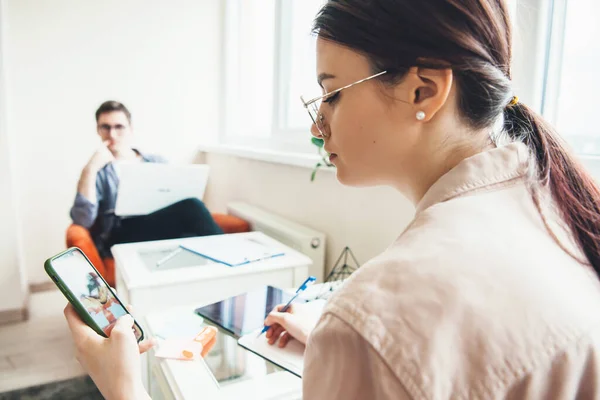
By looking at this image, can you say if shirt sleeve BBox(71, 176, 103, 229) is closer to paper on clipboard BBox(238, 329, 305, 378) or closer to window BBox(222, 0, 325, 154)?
window BBox(222, 0, 325, 154)

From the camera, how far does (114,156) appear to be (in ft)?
7.51

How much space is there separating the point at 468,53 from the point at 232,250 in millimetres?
1076

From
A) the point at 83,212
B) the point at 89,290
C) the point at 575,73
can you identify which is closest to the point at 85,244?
the point at 83,212

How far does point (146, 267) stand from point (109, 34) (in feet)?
6.79

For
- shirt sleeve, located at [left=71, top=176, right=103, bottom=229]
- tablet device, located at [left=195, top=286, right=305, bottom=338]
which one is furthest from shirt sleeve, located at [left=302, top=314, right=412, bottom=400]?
shirt sleeve, located at [left=71, top=176, right=103, bottom=229]

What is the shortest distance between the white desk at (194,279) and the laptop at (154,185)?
1.84 feet

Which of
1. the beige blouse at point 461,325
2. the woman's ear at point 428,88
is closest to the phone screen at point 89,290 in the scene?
the beige blouse at point 461,325

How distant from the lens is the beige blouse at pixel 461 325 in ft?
1.10

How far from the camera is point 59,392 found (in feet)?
5.34

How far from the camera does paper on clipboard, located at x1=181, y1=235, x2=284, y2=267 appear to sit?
1293 mm

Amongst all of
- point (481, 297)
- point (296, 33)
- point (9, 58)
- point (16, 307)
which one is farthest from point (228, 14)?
point (481, 297)

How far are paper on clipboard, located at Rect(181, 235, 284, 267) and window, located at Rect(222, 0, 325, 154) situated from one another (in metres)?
0.64

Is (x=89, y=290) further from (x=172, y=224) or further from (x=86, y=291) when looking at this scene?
(x=172, y=224)

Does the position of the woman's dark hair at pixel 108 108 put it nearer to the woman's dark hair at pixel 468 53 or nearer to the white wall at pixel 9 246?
the white wall at pixel 9 246
